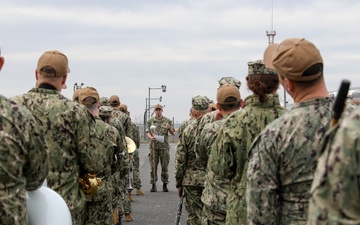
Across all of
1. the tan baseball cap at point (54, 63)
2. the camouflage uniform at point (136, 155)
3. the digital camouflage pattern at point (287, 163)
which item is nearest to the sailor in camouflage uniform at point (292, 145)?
the digital camouflage pattern at point (287, 163)

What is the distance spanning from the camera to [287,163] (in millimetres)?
3412

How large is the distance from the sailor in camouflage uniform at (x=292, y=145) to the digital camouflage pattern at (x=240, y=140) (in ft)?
3.68

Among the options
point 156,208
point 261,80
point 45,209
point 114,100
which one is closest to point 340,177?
point 45,209

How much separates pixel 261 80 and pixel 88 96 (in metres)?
2.87

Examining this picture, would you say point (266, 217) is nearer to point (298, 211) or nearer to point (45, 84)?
point (298, 211)

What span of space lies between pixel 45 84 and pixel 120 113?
7.15 metres

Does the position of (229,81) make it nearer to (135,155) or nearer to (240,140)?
(240,140)

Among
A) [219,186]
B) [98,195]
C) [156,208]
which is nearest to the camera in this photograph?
[219,186]

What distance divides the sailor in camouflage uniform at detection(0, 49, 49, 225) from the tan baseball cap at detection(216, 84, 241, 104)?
114 inches

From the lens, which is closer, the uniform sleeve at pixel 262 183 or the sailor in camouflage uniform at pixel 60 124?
the uniform sleeve at pixel 262 183

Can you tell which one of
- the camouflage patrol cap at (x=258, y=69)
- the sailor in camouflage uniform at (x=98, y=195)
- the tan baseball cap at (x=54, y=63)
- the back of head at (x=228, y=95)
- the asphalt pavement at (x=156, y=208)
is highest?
the tan baseball cap at (x=54, y=63)

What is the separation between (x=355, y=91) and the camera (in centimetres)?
1284

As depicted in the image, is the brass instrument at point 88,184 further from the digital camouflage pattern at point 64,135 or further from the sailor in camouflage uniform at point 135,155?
the sailor in camouflage uniform at point 135,155

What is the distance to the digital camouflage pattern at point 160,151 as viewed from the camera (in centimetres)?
1666
